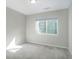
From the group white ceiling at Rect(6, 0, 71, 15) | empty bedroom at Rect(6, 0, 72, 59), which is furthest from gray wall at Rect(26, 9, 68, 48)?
white ceiling at Rect(6, 0, 71, 15)

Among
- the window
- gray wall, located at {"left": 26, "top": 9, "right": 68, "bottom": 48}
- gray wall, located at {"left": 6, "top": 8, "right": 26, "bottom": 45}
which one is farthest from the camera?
the window

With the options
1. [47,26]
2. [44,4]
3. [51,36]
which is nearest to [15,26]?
[47,26]

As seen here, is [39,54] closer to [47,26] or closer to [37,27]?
[47,26]

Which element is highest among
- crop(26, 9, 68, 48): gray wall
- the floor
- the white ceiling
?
the white ceiling

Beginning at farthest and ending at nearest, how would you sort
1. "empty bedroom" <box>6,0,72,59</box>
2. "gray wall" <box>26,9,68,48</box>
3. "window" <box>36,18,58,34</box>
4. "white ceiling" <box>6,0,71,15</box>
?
1. "window" <box>36,18,58,34</box>
2. "gray wall" <box>26,9,68,48</box>
3. "empty bedroom" <box>6,0,72,59</box>
4. "white ceiling" <box>6,0,71,15</box>

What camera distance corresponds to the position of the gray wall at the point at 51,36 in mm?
4459

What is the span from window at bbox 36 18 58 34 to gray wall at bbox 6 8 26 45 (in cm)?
114

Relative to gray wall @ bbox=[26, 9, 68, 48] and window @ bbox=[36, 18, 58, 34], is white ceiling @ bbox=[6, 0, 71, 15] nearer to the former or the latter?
gray wall @ bbox=[26, 9, 68, 48]

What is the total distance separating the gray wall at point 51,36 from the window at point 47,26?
259 millimetres

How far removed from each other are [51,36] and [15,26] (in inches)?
93.2

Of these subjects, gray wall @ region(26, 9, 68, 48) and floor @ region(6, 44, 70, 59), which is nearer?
floor @ region(6, 44, 70, 59)

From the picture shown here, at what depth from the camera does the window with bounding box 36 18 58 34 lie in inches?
195

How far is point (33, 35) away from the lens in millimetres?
5895

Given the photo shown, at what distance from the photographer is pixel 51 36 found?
4984mm
